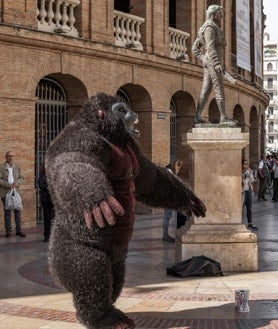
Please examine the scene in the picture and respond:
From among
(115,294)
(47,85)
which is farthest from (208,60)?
(47,85)

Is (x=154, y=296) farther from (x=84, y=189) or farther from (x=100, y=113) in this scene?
(x=84, y=189)

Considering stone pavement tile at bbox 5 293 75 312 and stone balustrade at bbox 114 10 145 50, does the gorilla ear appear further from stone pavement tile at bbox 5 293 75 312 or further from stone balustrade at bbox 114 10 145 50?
stone balustrade at bbox 114 10 145 50

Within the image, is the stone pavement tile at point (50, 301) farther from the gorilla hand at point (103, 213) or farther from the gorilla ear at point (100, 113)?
the gorilla hand at point (103, 213)

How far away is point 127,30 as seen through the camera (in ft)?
62.5

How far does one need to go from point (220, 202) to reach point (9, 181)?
600 cm

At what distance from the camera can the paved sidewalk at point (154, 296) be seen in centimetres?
634

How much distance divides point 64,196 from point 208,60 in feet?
Result: 18.2

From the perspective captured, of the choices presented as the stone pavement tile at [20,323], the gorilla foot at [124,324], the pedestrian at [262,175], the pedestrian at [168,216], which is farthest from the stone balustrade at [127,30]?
the gorilla foot at [124,324]

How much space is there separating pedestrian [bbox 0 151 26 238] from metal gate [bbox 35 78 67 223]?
2510mm

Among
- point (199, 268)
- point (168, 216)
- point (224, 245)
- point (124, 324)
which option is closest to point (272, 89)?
point (168, 216)

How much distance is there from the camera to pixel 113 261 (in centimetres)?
Result: 502

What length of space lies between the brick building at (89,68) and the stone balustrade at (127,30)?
1.2 inches

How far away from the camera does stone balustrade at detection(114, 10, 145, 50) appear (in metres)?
18.7

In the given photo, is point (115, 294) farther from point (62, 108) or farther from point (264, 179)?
point (264, 179)
